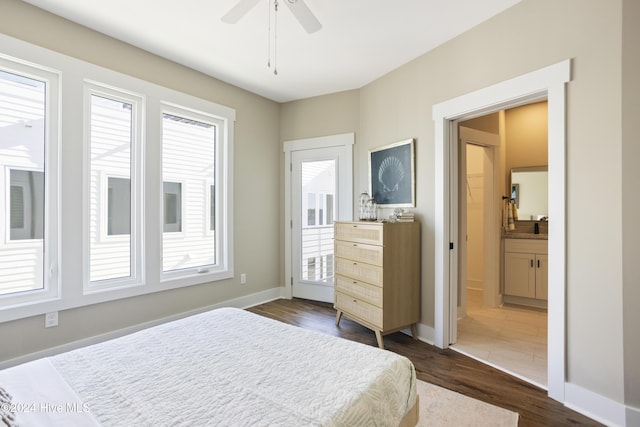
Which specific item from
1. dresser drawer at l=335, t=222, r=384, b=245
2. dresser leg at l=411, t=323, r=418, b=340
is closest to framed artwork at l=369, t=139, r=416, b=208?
dresser drawer at l=335, t=222, r=384, b=245

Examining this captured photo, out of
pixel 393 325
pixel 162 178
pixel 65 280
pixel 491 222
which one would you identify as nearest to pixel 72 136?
pixel 162 178

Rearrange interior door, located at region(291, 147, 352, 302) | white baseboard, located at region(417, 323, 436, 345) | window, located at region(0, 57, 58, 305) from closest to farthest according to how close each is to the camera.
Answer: window, located at region(0, 57, 58, 305), white baseboard, located at region(417, 323, 436, 345), interior door, located at region(291, 147, 352, 302)

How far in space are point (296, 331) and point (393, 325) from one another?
1.44 meters

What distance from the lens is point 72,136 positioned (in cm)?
257

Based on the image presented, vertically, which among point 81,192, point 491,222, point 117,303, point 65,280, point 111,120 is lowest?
point 117,303

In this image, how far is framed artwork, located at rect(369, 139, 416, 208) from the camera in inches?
126

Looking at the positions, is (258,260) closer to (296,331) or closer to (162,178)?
(162,178)

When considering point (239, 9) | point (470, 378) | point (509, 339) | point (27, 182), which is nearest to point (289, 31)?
point (239, 9)

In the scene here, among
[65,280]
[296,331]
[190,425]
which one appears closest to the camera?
[190,425]

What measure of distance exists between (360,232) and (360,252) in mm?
193

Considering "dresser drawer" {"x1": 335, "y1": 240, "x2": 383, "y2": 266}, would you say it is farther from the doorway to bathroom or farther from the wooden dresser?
the doorway to bathroom

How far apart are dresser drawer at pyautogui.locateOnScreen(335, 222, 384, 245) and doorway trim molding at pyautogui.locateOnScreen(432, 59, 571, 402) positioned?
56cm

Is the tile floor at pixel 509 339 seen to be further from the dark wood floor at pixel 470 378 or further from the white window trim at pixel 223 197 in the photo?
the white window trim at pixel 223 197

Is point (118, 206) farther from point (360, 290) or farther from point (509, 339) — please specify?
point (509, 339)
